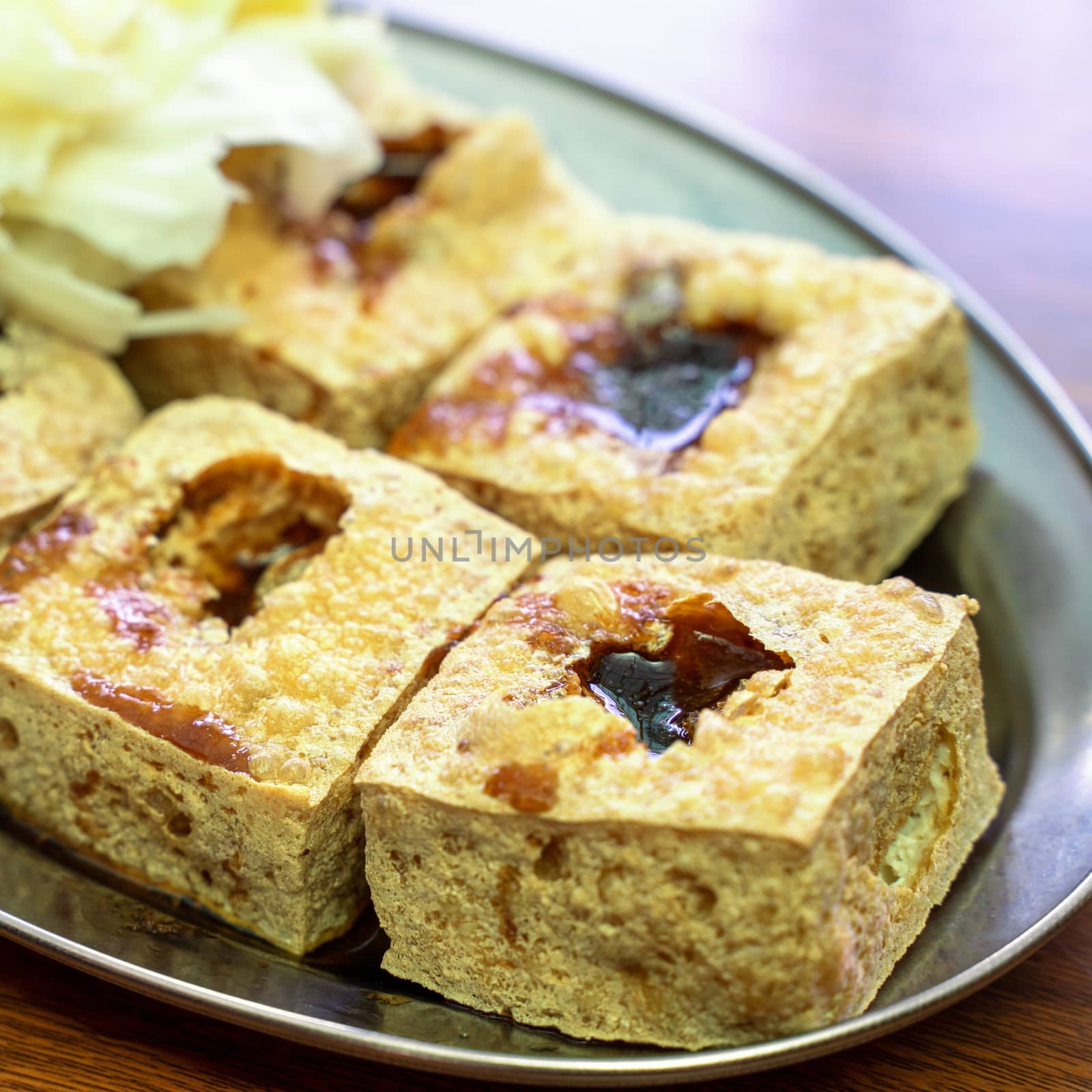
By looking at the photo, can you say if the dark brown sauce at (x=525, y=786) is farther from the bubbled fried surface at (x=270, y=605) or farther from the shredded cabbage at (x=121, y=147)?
the shredded cabbage at (x=121, y=147)

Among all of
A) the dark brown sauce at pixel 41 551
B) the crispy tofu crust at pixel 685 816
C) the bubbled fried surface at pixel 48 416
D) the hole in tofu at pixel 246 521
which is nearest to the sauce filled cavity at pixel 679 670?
the crispy tofu crust at pixel 685 816

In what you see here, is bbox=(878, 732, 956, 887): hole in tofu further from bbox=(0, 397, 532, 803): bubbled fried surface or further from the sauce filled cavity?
bbox=(0, 397, 532, 803): bubbled fried surface

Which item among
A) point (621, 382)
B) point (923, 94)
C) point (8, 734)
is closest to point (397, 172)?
point (621, 382)

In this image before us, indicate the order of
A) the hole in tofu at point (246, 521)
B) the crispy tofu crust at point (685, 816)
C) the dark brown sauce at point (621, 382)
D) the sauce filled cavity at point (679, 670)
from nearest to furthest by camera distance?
1. the crispy tofu crust at point (685, 816)
2. the sauce filled cavity at point (679, 670)
3. the hole in tofu at point (246, 521)
4. the dark brown sauce at point (621, 382)

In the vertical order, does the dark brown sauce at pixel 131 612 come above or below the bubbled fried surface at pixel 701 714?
below

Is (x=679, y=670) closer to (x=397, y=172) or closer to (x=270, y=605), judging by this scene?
(x=270, y=605)

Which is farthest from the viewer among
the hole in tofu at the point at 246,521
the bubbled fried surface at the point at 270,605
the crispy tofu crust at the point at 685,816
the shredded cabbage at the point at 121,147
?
the shredded cabbage at the point at 121,147
